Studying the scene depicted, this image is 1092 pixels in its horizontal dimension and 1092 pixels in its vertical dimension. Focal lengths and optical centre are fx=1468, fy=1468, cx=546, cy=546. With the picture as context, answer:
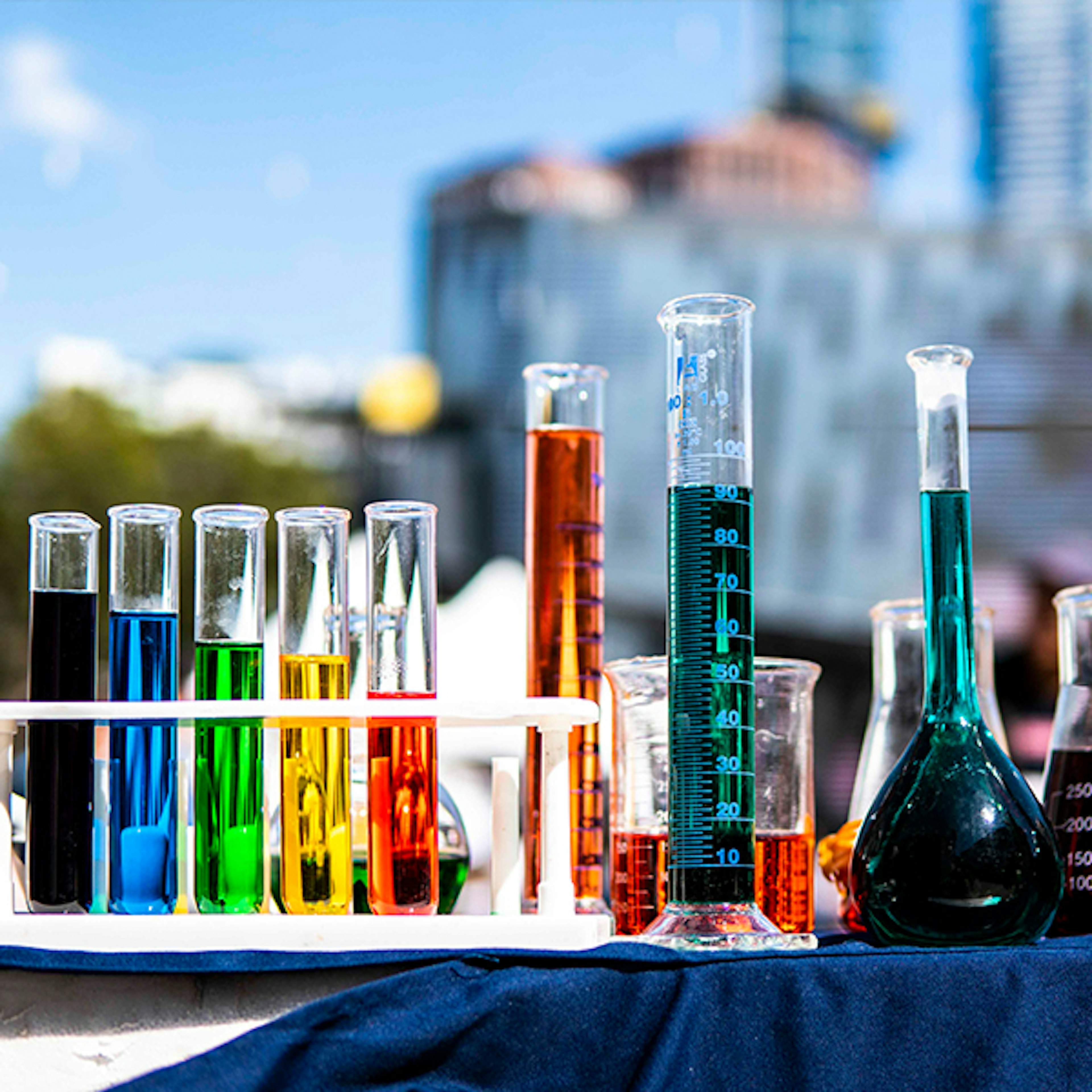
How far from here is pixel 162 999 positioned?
75 cm

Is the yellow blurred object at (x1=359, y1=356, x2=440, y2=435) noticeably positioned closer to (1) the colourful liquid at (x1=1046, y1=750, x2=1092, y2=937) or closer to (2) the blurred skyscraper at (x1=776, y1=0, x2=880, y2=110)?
(2) the blurred skyscraper at (x1=776, y1=0, x2=880, y2=110)

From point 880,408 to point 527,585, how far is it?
14.9 meters

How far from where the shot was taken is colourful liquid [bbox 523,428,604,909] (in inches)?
36.4

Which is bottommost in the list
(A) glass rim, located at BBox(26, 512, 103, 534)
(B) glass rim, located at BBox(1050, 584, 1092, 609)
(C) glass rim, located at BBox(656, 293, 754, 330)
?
(B) glass rim, located at BBox(1050, 584, 1092, 609)

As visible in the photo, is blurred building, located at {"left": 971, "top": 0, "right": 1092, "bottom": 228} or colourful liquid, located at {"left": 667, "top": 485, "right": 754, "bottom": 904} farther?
blurred building, located at {"left": 971, "top": 0, "right": 1092, "bottom": 228}

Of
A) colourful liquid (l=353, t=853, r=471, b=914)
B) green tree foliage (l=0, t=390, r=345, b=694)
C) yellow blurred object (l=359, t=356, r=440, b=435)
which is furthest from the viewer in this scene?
yellow blurred object (l=359, t=356, r=440, b=435)

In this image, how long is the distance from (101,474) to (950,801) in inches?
569

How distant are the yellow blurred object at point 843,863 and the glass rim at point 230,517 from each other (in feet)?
1.37

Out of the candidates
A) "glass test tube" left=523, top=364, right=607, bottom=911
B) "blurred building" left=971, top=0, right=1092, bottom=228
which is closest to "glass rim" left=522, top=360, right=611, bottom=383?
"glass test tube" left=523, top=364, right=607, bottom=911

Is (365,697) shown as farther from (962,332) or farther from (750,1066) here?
(962,332)

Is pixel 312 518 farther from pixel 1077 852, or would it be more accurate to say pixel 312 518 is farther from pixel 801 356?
pixel 801 356

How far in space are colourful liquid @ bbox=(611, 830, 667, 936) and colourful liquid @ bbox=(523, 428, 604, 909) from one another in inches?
0.9

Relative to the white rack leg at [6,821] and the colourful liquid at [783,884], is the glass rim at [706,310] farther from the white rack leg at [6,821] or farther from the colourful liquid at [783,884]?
the white rack leg at [6,821]

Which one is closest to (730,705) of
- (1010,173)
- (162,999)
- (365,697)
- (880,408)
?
(365,697)
